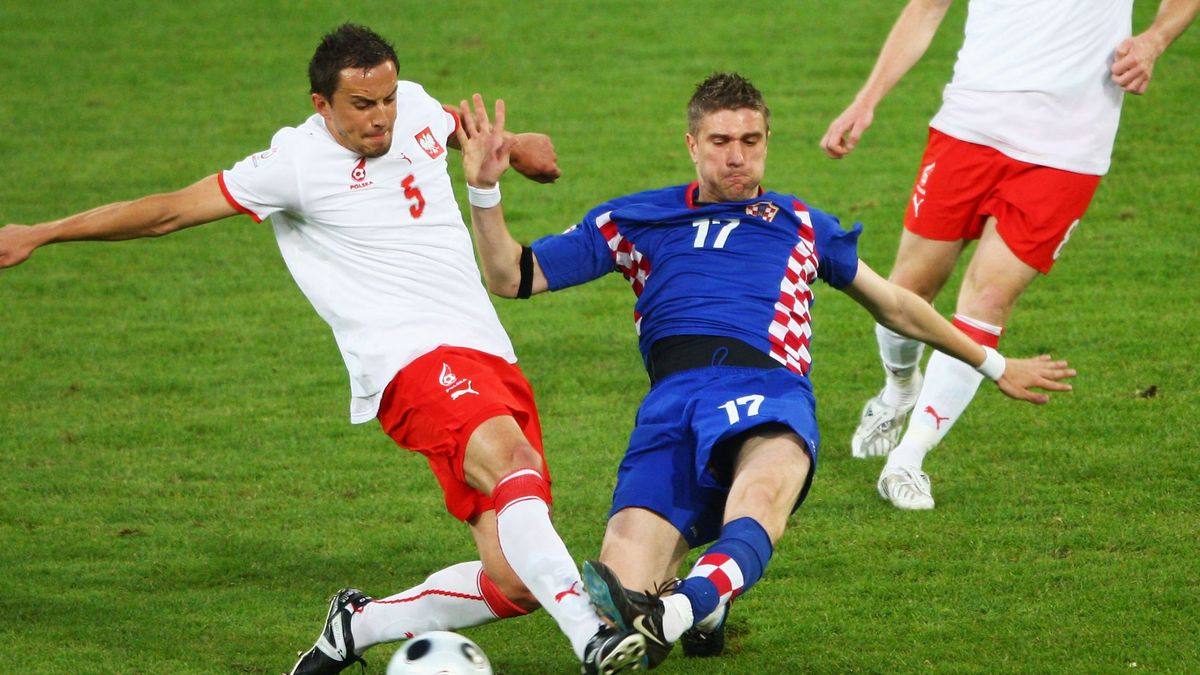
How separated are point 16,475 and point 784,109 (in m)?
8.01

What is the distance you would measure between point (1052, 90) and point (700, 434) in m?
2.79

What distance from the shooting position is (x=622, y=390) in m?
8.23

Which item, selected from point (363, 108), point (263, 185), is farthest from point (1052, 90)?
point (263, 185)

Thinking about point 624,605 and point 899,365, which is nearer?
point 624,605

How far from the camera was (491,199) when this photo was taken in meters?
4.95

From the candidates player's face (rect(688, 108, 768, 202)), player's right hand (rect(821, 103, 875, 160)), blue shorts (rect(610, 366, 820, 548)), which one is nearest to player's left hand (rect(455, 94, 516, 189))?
player's face (rect(688, 108, 768, 202))

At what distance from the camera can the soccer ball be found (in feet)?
14.3

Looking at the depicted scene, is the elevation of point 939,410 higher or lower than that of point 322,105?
lower

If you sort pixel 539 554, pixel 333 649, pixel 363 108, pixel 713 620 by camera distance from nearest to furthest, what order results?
1. pixel 539 554
2. pixel 713 620
3. pixel 333 649
4. pixel 363 108

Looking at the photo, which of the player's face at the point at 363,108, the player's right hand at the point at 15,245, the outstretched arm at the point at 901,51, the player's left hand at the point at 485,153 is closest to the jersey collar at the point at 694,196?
the player's left hand at the point at 485,153

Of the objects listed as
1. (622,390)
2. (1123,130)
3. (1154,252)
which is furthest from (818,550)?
(1123,130)

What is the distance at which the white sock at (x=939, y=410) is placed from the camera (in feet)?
21.5

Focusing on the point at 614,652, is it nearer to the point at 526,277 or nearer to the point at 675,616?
the point at 675,616

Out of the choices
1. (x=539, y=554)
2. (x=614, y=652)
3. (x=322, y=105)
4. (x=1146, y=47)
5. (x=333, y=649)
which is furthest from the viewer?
(x=1146, y=47)
